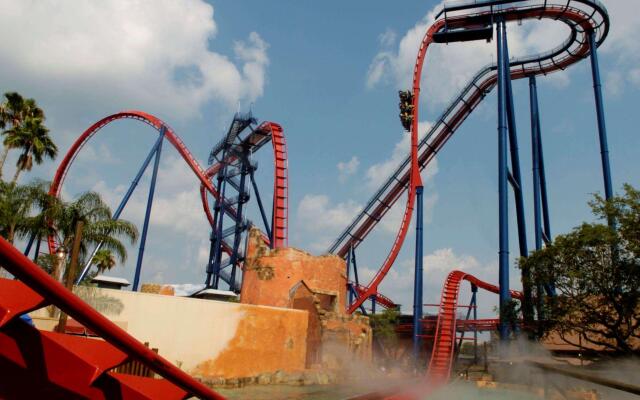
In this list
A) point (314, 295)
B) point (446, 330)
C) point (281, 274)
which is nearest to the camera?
point (314, 295)

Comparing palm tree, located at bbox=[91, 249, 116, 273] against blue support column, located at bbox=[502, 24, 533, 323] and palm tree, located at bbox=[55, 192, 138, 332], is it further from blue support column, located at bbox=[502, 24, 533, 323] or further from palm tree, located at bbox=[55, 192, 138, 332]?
blue support column, located at bbox=[502, 24, 533, 323]

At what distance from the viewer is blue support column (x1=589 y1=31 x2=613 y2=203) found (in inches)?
645

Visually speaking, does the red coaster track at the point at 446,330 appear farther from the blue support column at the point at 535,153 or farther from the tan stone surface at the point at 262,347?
the tan stone surface at the point at 262,347

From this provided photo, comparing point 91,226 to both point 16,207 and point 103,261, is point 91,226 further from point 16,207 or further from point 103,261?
point 103,261

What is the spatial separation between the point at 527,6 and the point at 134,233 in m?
16.9

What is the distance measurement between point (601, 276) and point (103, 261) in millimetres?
19293

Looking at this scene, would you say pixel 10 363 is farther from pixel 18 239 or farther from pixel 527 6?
pixel 527 6

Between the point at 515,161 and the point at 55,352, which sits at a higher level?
the point at 515,161

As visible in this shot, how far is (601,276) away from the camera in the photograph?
37.9 feet

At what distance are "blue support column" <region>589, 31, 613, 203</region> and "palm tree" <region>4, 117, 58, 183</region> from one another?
2048cm

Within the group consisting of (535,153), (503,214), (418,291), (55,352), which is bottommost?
(55,352)

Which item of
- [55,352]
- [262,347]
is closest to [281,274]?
[262,347]

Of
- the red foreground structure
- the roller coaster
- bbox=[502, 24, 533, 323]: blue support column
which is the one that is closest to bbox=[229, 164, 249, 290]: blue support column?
the roller coaster

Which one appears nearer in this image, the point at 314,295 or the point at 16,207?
the point at 16,207
